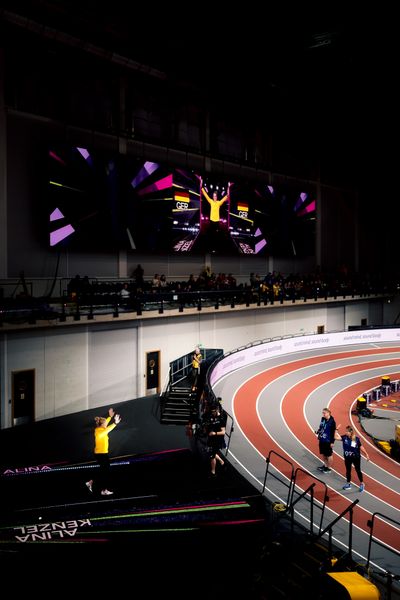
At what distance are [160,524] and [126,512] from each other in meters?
0.89

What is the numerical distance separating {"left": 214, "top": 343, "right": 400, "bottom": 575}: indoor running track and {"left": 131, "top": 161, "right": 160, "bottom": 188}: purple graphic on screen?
35.4 ft

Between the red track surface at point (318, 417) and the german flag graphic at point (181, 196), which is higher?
the german flag graphic at point (181, 196)

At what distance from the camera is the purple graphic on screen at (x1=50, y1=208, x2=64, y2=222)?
60.6 feet

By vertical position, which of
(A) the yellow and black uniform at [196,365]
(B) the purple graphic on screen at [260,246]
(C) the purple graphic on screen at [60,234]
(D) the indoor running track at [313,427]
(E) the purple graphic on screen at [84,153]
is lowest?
(D) the indoor running track at [313,427]

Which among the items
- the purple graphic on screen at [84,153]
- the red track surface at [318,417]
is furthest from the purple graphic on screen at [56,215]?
the red track surface at [318,417]

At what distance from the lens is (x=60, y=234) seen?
18.8 meters

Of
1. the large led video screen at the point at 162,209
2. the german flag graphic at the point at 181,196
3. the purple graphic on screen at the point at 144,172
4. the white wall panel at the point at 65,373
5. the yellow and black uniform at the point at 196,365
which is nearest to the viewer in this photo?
the white wall panel at the point at 65,373

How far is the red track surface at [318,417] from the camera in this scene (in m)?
8.91

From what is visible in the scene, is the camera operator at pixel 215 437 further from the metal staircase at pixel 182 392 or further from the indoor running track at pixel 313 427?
the metal staircase at pixel 182 392

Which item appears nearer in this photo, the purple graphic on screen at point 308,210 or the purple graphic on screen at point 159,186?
the purple graphic on screen at point 159,186

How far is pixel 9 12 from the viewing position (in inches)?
657

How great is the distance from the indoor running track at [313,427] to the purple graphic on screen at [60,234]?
9.72 m

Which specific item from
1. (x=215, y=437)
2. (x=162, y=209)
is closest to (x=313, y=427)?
(x=215, y=437)

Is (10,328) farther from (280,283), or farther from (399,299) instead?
(399,299)
